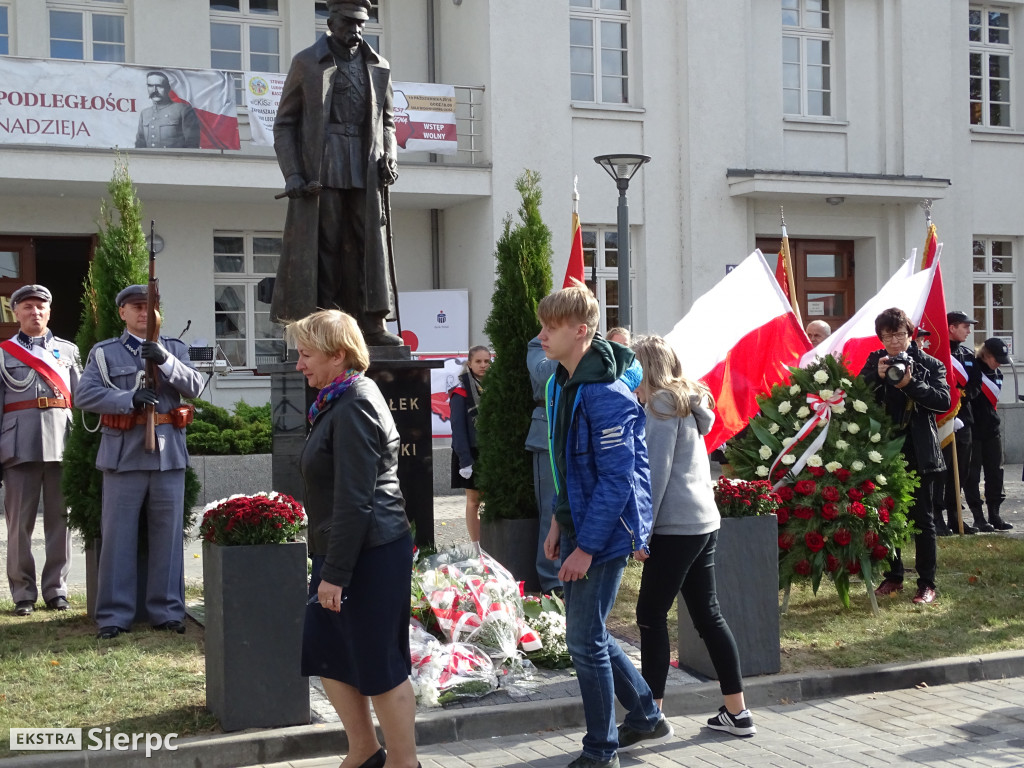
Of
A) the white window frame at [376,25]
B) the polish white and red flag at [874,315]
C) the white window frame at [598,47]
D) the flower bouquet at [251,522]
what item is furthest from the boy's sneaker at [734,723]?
the white window frame at [376,25]

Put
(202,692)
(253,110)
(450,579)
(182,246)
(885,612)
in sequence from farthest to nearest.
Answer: (182,246), (253,110), (885,612), (450,579), (202,692)

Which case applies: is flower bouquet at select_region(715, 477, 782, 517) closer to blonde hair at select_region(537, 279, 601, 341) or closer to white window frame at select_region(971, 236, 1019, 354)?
blonde hair at select_region(537, 279, 601, 341)

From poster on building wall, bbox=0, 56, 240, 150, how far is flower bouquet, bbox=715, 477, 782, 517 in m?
12.5

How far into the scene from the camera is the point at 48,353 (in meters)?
8.23

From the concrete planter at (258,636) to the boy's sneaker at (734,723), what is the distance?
1.85 meters

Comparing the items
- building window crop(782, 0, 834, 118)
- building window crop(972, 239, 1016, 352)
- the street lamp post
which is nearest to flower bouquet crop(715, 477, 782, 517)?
the street lamp post

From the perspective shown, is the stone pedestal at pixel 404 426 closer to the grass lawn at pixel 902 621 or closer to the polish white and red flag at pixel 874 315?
the grass lawn at pixel 902 621

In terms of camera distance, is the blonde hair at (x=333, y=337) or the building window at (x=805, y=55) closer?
the blonde hair at (x=333, y=337)

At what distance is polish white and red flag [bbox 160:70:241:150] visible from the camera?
55.7ft

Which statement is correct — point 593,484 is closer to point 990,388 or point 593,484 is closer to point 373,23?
point 990,388

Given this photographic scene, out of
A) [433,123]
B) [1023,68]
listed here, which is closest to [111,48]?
[433,123]

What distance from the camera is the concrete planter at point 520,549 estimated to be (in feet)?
28.4

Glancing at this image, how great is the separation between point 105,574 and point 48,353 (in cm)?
164

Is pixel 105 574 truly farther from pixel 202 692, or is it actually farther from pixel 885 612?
pixel 885 612
